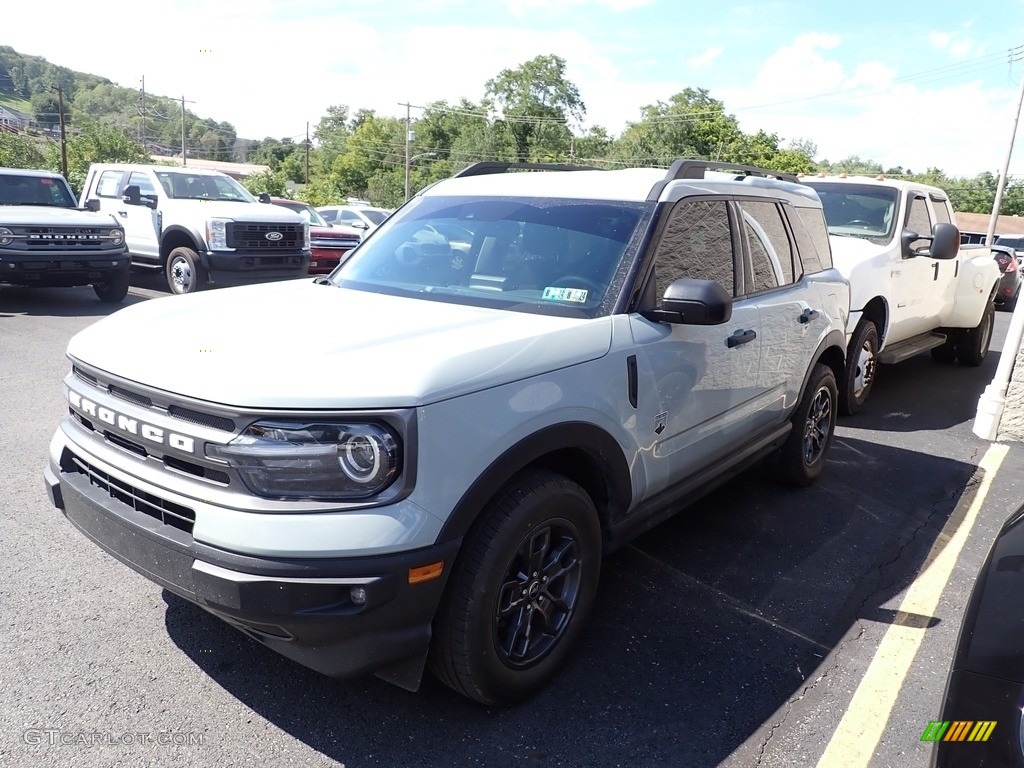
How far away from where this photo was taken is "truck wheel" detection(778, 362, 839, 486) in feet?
16.2

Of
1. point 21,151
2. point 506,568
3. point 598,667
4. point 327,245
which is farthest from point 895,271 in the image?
point 21,151

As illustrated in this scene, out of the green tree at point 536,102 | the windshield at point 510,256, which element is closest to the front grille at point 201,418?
the windshield at point 510,256

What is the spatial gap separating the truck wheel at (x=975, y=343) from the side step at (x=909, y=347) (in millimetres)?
907

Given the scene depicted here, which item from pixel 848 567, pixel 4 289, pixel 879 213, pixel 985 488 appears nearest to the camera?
pixel 848 567

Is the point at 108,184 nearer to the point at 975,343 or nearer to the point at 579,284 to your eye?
the point at 579,284

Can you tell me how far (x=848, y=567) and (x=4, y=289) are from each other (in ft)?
42.1

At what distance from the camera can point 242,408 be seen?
2307mm

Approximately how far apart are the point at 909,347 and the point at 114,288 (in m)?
10.3

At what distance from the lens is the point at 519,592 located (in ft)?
9.19

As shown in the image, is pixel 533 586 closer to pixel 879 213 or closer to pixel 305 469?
pixel 305 469

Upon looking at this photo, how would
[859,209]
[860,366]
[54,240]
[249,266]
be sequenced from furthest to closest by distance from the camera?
[249,266] < [54,240] < [859,209] < [860,366]

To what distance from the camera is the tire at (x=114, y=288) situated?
11320 mm

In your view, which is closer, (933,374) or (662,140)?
(933,374)

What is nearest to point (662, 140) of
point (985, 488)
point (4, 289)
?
point (4, 289)
